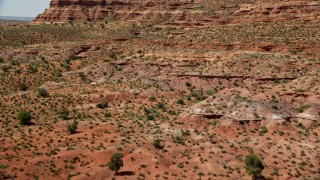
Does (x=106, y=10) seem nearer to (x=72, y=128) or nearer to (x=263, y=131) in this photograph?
(x=72, y=128)

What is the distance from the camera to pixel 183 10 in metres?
103

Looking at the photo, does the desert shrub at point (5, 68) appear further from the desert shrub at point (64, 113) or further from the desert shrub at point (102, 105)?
the desert shrub at point (102, 105)

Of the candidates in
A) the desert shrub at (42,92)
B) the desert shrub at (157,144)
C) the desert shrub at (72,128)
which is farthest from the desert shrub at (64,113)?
the desert shrub at (157,144)

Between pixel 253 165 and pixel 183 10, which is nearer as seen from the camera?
pixel 253 165

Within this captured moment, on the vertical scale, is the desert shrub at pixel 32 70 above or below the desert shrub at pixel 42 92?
above

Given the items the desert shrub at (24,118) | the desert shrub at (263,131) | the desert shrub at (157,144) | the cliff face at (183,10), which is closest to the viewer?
the desert shrub at (157,144)

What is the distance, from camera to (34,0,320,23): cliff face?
270ft

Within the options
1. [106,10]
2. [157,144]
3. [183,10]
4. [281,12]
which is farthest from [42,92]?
[106,10]

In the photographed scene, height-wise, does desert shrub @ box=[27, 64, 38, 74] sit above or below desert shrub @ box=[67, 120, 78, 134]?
above

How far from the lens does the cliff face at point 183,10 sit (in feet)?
270

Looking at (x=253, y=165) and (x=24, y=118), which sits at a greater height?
(x=24, y=118)

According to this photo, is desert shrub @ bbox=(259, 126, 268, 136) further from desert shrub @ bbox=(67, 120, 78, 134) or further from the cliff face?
the cliff face

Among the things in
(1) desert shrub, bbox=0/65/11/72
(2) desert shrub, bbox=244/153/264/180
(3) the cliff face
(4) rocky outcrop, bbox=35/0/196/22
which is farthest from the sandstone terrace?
(4) rocky outcrop, bbox=35/0/196/22

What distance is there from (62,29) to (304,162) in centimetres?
7530
